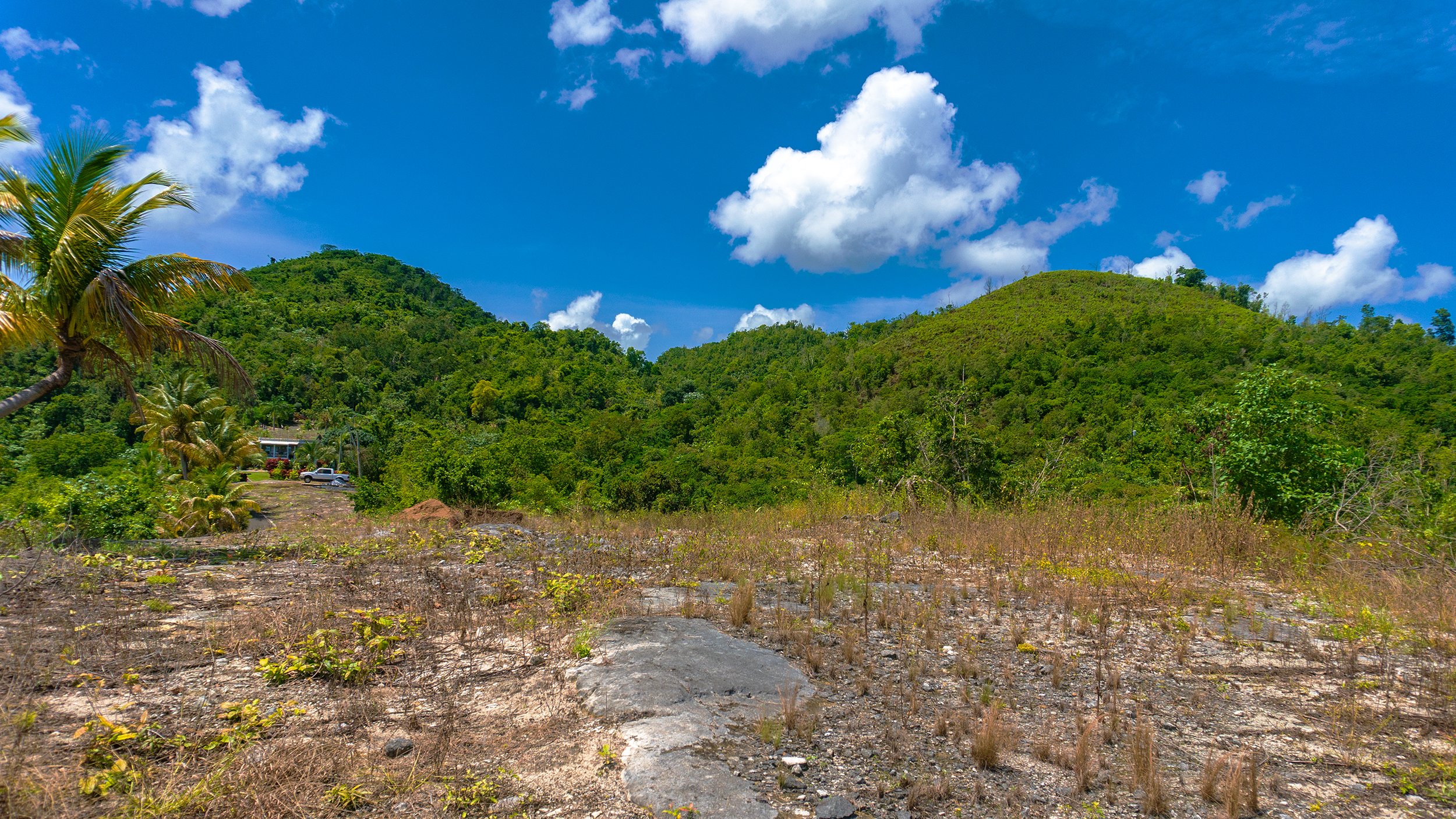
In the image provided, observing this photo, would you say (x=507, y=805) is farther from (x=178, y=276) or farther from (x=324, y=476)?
(x=324, y=476)

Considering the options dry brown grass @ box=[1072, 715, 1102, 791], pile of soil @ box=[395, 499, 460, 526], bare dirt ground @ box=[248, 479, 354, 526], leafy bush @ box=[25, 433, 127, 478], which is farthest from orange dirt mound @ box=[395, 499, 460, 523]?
leafy bush @ box=[25, 433, 127, 478]

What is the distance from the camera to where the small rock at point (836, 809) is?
Answer: 9.16 ft

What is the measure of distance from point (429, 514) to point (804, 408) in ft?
121

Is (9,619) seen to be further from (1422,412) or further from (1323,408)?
(1422,412)

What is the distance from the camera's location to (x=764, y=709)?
3.89 metres

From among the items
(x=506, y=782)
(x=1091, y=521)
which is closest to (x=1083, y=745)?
(x=506, y=782)

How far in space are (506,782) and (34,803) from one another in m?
1.70

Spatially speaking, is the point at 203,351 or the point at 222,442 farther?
the point at 222,442

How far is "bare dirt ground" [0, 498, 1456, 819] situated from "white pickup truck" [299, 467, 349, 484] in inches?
1986

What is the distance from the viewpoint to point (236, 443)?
30766mm

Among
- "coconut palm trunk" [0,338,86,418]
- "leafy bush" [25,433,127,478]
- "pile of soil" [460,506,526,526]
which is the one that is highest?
"coconut palm trunk" [0,338,86,418]

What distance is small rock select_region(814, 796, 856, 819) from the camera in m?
2.79

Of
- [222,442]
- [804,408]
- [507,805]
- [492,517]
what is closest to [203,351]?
[492,517]

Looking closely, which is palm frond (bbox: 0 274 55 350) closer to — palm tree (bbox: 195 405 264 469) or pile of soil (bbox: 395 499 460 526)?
pile of soil (bbox: 395 499 460 526)
